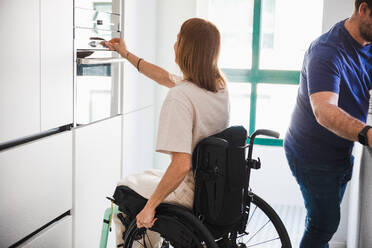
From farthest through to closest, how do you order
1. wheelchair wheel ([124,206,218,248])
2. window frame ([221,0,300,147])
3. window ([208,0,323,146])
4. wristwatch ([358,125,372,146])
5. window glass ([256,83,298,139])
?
window glass ([256,83,298,139]) → window ([208,0,323,146]) → window frame ([221,0,300,147]) → wheelchair wheel ([124,206,218,248]) → wristwatch ([358,125,372,146])

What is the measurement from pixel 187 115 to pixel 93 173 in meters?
0.99

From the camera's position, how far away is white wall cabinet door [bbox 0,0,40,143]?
1.77m

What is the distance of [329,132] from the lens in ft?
6.53

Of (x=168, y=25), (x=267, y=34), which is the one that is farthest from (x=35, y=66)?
(x=267, y=34)

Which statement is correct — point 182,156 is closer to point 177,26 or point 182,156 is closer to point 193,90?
point 193,90

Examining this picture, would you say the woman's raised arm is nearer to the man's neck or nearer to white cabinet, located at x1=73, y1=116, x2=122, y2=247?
white cabinet, located at x1=73, y1=116, x2=122, y2=247

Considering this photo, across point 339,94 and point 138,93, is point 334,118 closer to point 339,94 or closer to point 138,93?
point 339,94

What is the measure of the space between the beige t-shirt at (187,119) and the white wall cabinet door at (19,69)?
53 centimetres

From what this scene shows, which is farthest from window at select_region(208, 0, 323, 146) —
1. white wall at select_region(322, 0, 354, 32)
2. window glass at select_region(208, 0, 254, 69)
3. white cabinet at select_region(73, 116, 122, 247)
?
white cabinet at select_region(73, 116, 122, 247)

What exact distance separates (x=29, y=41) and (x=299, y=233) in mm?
2323

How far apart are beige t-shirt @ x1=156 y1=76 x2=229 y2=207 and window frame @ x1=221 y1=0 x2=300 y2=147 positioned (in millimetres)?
2554

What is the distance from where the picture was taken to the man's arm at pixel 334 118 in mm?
1534

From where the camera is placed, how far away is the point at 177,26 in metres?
3.76

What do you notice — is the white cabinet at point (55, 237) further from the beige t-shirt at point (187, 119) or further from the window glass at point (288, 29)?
the window glass at point (288, 29)
